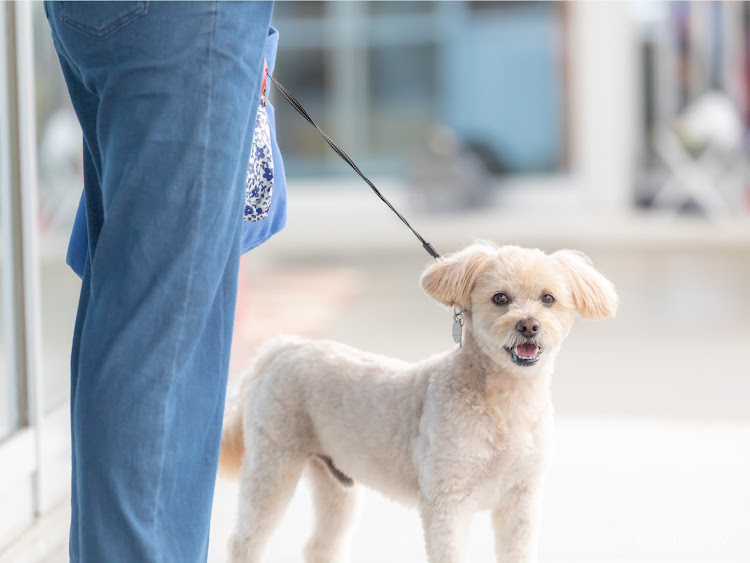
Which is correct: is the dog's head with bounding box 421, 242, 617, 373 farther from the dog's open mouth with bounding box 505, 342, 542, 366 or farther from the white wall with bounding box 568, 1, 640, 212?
the white wall with bounding box 568, 1, 640, 212

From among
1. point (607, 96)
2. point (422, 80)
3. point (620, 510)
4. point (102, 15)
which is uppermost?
point (422, 80)

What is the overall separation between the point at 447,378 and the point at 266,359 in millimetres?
405

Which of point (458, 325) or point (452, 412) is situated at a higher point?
point (458, 325)

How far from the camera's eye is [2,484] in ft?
6.97

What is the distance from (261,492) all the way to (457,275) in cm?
53

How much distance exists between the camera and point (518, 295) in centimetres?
155

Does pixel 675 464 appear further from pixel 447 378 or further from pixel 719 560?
pixel 447 378

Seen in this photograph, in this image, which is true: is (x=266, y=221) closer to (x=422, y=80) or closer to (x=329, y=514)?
(x=329, y=514)

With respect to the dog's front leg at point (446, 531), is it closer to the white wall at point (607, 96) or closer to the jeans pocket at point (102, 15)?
the jeans pocket at point (102, 15)

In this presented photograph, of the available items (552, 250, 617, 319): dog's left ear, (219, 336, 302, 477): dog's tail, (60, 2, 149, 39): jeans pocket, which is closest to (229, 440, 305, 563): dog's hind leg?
(219, 336, 302, 477): dog's tail

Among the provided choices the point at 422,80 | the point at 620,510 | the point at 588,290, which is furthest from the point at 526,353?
the point at 422,80

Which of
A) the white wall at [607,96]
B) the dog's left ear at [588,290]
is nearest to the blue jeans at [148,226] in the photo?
the dog's left ear at [588,290]

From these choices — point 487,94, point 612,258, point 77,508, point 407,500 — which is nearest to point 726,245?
point 612,258

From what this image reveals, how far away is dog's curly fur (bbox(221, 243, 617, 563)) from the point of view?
1542 millimetres
